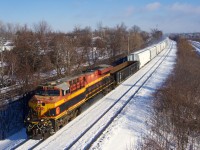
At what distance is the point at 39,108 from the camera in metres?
16.1

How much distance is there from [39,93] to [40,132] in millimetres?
2379

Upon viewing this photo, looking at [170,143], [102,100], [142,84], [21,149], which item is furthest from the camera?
[142,84]

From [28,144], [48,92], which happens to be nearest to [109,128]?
[48,92]

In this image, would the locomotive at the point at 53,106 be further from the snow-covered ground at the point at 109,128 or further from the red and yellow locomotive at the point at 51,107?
the snow-covered ground at the point at 109,128

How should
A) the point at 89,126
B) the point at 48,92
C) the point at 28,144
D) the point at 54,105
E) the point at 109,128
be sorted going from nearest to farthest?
1. the point at 28,144
2. the point at 54,105
3. the point at 48,92
4. the point at 109,128
5. the point at 89,126

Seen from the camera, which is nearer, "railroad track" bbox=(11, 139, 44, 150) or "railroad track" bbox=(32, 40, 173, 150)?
"railroad track" bbox=(11, 139, 44, 150)

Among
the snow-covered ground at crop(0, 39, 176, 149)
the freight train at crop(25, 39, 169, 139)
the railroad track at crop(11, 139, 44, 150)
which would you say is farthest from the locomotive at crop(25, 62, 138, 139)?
the snow-covered ground at crop(0, 39, 176, 149)

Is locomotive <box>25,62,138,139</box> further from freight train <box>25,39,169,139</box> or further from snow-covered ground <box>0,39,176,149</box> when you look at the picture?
snow-covered ground <box>0,39,176,149</box>

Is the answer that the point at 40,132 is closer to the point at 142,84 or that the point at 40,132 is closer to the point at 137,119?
the point at 137,119

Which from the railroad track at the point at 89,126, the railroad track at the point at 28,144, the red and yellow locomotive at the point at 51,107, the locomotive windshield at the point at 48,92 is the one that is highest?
the locomotive windshield at the point at 48,92

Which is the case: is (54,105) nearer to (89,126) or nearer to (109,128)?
(89,126)

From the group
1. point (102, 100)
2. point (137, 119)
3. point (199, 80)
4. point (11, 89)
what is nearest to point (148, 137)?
point (137, 119)

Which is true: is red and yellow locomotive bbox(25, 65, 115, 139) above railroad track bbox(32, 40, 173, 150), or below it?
above

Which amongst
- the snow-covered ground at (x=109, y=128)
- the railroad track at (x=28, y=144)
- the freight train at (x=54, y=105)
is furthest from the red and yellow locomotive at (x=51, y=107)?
the snow-covered ground at (x=109, y=128)
